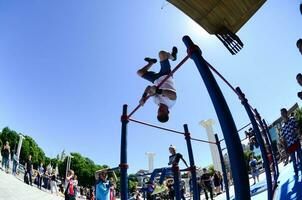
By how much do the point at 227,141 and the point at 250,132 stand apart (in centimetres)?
676

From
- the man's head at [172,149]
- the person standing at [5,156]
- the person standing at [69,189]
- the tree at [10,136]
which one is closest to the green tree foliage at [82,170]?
the tree at [10,136]

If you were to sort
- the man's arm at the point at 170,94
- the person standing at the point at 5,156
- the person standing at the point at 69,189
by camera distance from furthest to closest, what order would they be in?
the person standing at the point at 5,156 < the person standing at the point at 69,189 < the man's arm at the point at 170,94

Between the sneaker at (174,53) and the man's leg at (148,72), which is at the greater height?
the sneaker at (174,53)

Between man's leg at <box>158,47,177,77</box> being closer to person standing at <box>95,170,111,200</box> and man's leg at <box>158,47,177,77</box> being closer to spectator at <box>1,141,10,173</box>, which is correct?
person standing at <box>95,170,111,200</box>

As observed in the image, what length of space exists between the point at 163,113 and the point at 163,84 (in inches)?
21.0

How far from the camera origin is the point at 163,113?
13.9 feet

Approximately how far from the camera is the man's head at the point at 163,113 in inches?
166

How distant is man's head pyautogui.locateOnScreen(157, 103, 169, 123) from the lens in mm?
4215

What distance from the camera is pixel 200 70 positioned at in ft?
7.18

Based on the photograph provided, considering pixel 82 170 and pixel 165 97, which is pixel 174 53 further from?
pixel 82 170

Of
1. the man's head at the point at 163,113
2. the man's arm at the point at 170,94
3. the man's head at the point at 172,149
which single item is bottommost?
the man's head at the point at 172,149

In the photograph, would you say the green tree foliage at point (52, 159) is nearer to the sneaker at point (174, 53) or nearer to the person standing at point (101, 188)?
the person standing at point (101, 188)

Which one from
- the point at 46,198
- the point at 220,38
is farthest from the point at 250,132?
the point at 46,198

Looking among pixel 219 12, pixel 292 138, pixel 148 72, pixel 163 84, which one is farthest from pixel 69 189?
pixel 219 12
